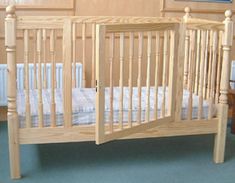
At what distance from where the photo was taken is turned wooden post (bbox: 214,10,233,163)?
2.82m

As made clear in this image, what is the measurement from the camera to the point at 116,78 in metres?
4.12

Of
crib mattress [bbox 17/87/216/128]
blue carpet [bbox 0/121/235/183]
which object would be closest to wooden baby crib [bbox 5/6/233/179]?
crib mattress [bbox 17/87/216/128]

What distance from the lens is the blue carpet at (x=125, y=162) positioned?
2756 millimetres

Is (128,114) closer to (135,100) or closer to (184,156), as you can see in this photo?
(135,100)

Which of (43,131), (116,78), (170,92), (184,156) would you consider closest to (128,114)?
(170,92)

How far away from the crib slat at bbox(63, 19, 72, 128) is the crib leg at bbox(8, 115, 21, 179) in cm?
33

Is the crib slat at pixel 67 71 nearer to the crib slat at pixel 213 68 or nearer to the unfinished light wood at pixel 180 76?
the unfinished light wood at pixel 180 76

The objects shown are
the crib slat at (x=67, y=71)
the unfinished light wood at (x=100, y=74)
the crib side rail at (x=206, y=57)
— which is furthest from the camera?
the crib side rail at (x=206, y=57)

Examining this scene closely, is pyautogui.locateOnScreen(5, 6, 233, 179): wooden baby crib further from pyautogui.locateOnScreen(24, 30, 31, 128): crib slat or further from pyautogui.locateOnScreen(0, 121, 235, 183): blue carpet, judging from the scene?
pyautogui.locateOnScreen(0, 121, 235, 183): blue carpet

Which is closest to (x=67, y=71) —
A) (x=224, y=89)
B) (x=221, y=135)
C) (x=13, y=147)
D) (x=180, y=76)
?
(x=13, y=147)

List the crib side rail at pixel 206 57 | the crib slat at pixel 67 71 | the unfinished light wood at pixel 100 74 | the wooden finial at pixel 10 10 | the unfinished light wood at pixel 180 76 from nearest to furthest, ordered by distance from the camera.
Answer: the unfinished light wood at pixel 100 74 → the wooden finial at pixel 10 10 → the crib slat at pixel 67 71 → the unfinished light wood at pixel 180 76 → the crib side rail at pixel 206 57

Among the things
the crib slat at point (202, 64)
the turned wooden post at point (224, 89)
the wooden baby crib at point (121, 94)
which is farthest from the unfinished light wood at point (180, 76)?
the turned wooden post at point (224, 89)

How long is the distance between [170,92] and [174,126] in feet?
0.97

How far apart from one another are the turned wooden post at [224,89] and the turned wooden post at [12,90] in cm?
142
